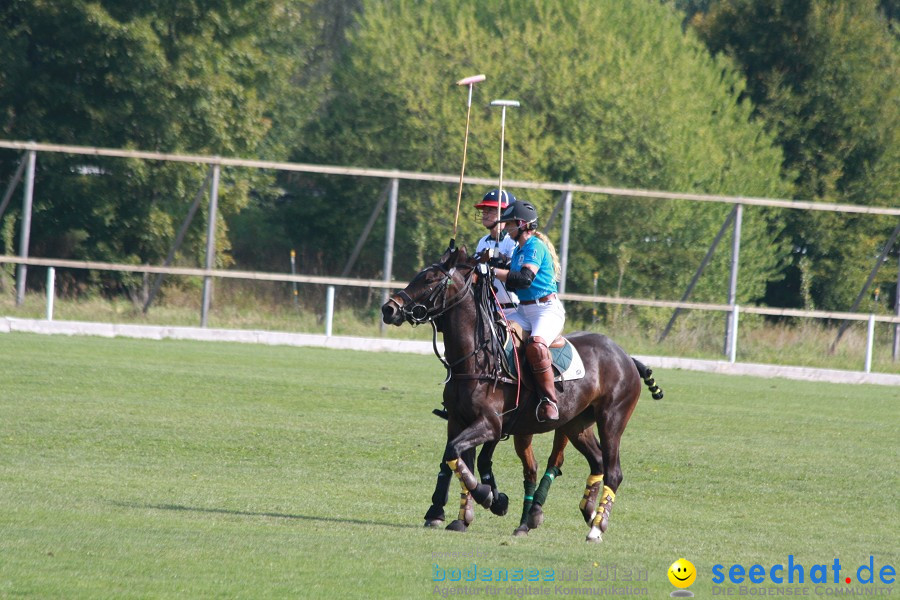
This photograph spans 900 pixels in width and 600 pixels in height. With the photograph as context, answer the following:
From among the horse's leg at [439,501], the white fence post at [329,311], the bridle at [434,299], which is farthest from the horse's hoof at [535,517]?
the white fence post at [329,311]

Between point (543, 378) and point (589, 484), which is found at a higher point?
point (543, 378)

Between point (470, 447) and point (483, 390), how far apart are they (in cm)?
47

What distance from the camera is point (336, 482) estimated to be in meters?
11.8

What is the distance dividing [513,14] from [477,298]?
31.0 m

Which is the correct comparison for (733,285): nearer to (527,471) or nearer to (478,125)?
(478,125)

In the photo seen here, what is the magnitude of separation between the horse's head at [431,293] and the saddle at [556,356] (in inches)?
23.0

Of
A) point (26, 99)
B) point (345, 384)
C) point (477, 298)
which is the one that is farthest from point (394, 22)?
point (477, 298)

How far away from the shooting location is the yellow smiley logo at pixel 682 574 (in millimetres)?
7477

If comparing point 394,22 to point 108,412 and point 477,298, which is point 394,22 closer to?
point 108,412

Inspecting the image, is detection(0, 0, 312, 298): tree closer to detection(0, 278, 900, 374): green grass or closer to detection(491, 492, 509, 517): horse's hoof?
detection(0, 278, 900, 374): green grass

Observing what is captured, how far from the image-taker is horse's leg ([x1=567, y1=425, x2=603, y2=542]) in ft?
31.3

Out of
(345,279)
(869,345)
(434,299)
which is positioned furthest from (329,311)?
(434,299)

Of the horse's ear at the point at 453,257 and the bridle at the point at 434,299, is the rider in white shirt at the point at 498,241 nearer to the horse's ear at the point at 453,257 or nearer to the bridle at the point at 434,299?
the horse's ear at the point at 453,257

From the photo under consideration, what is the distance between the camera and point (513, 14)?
129 feet
